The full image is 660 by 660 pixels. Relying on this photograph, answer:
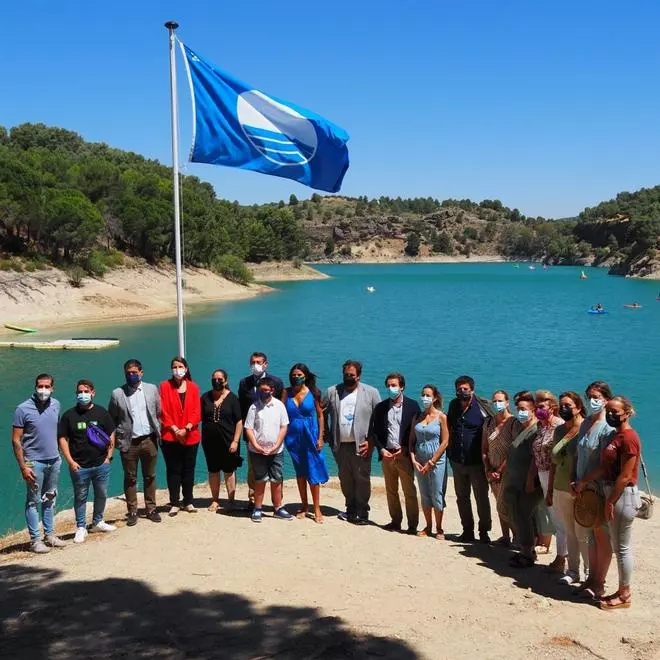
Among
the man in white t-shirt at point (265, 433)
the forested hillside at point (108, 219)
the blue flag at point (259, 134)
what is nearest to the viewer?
the man in white t-shirt at point (265, 433)

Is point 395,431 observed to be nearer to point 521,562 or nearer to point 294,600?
point 521,562

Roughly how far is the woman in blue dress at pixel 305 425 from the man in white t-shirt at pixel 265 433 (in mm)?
154

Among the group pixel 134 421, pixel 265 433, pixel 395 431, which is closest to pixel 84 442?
pixel 134 421

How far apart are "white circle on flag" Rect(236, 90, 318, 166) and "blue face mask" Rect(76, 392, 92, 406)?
443 cm

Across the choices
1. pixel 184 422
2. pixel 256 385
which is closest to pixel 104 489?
pixel 184 422

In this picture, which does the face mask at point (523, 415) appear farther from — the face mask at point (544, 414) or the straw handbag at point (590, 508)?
the straw handbag at point (590, 508)

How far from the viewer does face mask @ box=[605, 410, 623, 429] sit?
5793mm

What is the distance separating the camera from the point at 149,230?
6366cm

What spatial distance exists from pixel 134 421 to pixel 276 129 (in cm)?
469

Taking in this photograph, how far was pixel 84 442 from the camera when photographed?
25.4ft

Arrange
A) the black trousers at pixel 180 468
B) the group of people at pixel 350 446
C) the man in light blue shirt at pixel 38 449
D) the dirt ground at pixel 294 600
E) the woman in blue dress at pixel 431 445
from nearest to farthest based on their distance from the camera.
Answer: the dirt ground at pixel 294 600 → the group of people at pixel 350 446 → the man in light blue shirt at pixel 38 449 → the woman in blue dress at pixel 431 445 → the black trousers at pixel 180 468

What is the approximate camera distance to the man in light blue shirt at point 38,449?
7.41 meters

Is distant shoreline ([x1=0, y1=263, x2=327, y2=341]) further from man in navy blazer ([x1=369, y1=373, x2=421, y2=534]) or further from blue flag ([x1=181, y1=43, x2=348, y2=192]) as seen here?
man in navy blazer ([x1=369, y1=373, x2=421, y2=534])

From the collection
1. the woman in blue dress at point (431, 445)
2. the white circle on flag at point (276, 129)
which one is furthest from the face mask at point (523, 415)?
the white circle on flag at point (276, 129)
